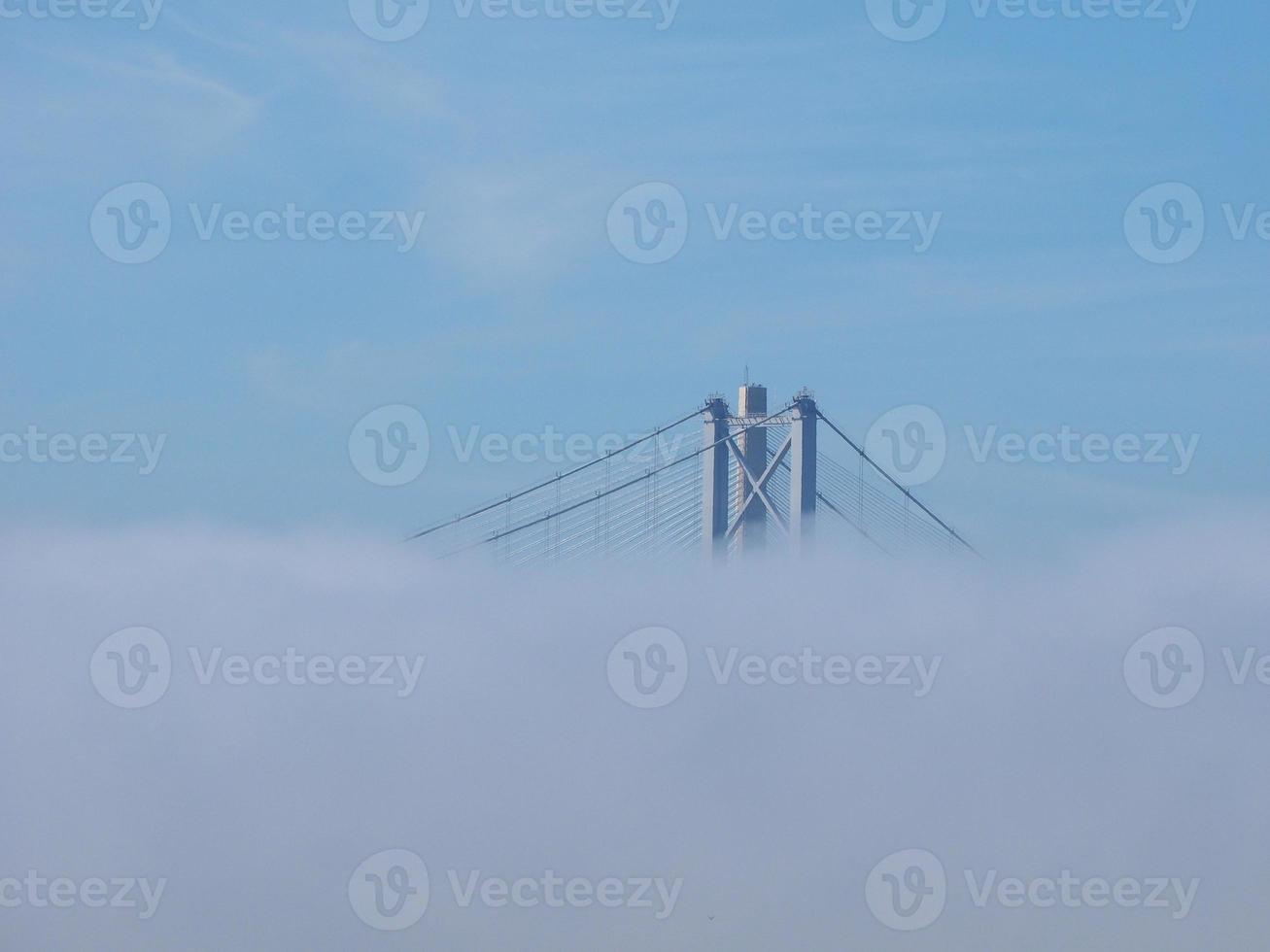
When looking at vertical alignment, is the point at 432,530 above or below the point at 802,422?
below

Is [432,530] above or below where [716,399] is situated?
below

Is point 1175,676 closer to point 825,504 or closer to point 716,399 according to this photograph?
point 825,504

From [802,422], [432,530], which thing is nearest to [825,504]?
[802,422]

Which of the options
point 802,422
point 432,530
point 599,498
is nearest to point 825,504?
point 802,422

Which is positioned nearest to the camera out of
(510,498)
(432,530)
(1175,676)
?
(1175,676)

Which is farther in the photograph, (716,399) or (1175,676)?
(716,399)

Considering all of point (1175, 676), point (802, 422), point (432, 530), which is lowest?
point (1175, 676)

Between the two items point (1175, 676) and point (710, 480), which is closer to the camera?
point (1175, 676)

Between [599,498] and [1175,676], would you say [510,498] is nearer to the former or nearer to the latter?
[599,498]

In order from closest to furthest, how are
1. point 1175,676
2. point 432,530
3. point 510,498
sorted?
point 1175,676, point 432,530, point 510,498
